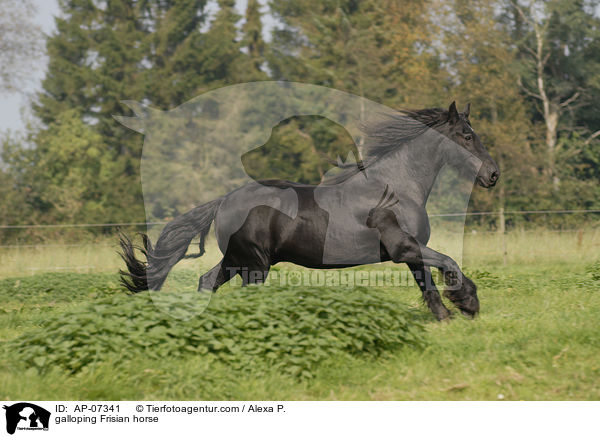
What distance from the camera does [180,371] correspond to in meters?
4.30

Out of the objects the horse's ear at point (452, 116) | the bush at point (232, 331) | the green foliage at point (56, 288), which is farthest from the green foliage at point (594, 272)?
the green foliage at point (56, 288)

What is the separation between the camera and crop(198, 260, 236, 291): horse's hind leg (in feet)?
22.0

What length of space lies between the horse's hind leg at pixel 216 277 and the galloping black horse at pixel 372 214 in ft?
0.04

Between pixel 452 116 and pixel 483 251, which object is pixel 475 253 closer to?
pixel 483 251

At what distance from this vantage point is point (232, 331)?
4.70 metres

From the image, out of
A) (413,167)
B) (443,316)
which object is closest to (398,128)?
(413,167)

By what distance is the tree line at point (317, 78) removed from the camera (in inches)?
859

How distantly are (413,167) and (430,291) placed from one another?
137 centimetres

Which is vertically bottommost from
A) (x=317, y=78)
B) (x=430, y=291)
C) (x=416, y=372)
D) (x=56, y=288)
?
(x=416, y=372)

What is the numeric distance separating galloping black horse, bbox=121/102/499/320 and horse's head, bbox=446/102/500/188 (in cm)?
1

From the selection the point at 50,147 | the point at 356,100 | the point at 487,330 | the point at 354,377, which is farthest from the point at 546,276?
the point at 50,147
